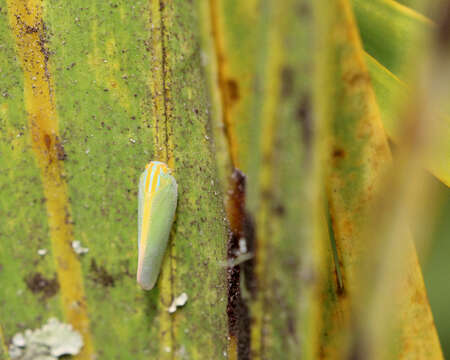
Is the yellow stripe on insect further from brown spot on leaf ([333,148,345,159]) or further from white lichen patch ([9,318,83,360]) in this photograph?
brown spot on leaf ([333,148,345,159])

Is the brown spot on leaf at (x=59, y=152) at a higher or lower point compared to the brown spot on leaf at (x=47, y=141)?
lower

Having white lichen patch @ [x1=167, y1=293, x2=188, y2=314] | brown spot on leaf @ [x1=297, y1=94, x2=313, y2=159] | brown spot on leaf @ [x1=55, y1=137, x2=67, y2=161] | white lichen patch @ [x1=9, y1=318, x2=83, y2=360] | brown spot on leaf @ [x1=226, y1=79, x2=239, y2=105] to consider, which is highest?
brown spot on leaf @ [x1=297, y1=94, x2=313, y2=159]

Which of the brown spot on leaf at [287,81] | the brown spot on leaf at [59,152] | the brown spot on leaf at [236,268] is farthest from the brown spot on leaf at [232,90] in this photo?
the brown spot on leaf at [59,152]

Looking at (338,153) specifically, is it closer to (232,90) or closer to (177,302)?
(232,90)

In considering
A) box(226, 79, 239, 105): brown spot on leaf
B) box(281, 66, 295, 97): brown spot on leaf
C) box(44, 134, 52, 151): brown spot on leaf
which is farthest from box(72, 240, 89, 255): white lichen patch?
box(281, 66, 295, 97): brown spot on leaf

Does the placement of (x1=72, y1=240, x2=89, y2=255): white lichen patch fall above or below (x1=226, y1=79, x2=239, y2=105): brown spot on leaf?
below

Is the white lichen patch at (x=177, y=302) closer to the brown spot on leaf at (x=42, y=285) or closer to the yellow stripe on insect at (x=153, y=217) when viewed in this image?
the yellow stripe on insect at (x=153, y=217)
